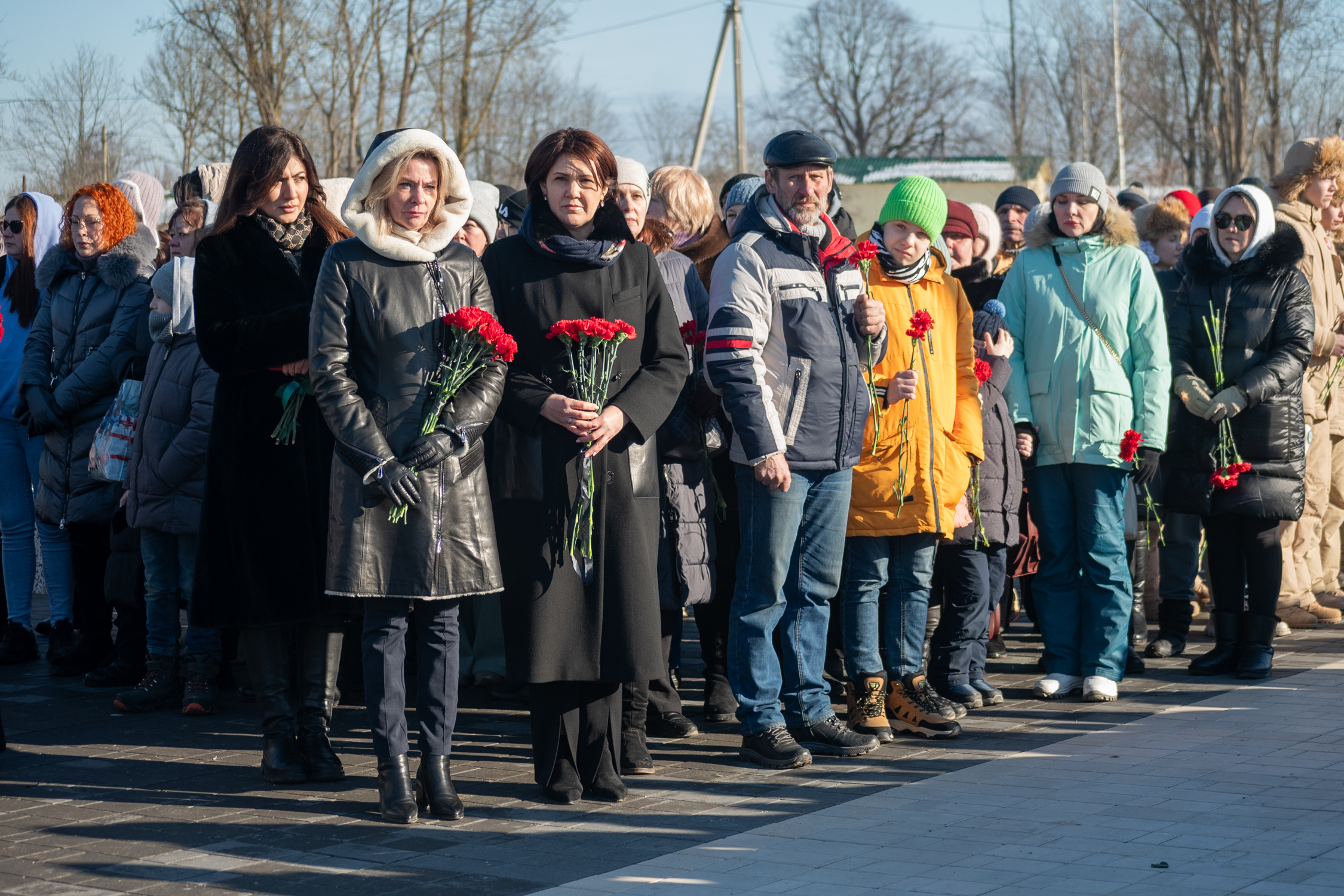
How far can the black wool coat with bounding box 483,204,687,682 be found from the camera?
5.16m

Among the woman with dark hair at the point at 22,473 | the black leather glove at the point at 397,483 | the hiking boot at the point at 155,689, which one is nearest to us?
the black leather glove at the point at 397,483

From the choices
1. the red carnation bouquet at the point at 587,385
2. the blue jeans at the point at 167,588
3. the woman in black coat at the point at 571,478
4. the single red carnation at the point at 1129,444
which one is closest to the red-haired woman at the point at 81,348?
the blue jeans at the point at 167,588

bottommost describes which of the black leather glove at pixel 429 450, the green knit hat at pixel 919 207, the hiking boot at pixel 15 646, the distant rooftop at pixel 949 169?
the hiking boot at pixel 15 646

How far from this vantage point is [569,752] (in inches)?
206

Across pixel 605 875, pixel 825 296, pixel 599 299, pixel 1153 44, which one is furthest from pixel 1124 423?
pixel 1153 44

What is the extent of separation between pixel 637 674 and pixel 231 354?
73.5 inches

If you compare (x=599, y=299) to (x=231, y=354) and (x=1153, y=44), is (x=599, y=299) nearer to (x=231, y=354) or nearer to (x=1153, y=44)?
(x=231, y=354)

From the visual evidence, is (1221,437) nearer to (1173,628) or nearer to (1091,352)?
(1091,352)

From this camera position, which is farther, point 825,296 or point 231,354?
point 825,296

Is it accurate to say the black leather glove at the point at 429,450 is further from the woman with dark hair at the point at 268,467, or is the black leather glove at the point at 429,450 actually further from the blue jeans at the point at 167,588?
the blue jeans at the point at 167,588

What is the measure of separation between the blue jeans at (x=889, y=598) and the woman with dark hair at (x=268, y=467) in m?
2.11

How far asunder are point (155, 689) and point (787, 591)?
307cm

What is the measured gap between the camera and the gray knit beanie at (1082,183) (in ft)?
23.0

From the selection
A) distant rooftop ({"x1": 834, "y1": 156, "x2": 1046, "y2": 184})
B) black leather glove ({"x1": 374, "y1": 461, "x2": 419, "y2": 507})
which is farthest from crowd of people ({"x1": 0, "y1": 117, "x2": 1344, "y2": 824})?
distant rooftop ({"x1": 834, "y1": 156, "x2": 1046, "y2": 184})
